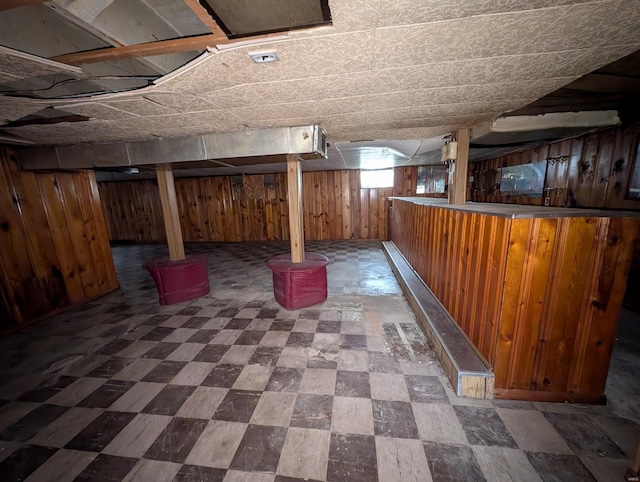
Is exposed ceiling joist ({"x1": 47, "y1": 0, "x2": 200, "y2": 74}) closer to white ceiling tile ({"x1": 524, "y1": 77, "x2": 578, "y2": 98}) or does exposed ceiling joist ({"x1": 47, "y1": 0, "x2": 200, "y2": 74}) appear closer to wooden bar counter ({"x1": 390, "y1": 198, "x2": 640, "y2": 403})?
wooden bar counter ({"x1": 390, "y1": 198, "x2": 640, "y2": 403})

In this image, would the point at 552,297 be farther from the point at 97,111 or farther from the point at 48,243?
the point at 48,243

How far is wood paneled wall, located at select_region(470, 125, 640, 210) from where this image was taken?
2.60 meters

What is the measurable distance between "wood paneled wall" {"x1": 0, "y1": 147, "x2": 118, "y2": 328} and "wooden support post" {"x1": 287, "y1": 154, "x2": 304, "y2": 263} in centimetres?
324

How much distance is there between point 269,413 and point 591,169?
468 centimetres

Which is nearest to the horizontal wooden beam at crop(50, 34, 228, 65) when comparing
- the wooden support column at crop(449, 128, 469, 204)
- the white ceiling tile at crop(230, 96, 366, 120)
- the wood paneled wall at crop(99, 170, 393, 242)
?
the white ceiling tile at crop(230, 96, 366, 120)

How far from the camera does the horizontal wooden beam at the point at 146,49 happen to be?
40.6 inches

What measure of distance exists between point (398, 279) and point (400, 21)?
3.22 metres

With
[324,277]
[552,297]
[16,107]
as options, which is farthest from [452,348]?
[16,107]

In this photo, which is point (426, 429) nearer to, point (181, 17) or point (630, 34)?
point (630, 34)

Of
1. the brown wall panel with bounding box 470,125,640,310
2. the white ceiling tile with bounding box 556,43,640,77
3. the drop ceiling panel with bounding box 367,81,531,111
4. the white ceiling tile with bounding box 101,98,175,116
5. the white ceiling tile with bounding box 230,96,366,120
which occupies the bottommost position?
the brown wall panel with bounding box 470,125,640,310

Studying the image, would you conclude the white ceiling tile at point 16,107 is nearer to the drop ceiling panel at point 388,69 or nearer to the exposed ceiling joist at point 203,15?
the drop ceiling panel at point 388,69

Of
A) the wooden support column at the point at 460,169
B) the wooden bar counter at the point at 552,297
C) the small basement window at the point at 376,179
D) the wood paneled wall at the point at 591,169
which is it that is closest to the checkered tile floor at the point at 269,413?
the wooden bar counter at the point at 552,297

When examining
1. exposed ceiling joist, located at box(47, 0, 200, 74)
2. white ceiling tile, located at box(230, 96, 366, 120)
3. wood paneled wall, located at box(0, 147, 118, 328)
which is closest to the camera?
exposed ceiling joist, located at box(47, 0, 200, 74)

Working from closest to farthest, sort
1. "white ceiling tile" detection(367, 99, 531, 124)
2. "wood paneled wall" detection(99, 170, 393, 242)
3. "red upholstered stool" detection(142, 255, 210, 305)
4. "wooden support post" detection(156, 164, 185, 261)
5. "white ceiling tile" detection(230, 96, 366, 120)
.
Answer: "white ceiling tile" detection(230, 96, 366, 120)
"white ceiling tile" detection(367, 99, 531, 124)
"red upholstered stool" detection(142, 255, 210, 305)
"wooden support post" detection(156, 164, 185, 261)
"wood paneled wall" detection(99, 170, 393, 242)
